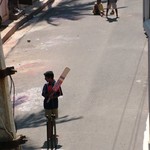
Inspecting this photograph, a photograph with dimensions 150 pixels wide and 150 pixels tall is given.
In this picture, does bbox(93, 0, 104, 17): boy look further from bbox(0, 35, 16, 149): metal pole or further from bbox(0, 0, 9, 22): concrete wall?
bbox(0, 35, 16, 149): metal pole

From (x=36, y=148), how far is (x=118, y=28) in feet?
36.2

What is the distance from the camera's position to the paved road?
34.1 ft

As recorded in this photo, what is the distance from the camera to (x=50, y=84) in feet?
31.8

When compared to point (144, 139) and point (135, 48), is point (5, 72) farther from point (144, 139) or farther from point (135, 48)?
point (135, 48)

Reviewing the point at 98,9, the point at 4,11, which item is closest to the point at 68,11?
the point at 98,9

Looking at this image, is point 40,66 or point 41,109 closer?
point 41,109

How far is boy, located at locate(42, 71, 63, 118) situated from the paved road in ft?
2.43

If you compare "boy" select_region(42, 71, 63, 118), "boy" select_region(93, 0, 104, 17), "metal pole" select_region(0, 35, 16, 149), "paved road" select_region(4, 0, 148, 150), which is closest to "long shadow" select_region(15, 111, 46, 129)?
"paved road" select_region(4, 0, 148, 150)

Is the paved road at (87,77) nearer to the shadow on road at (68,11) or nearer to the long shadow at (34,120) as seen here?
the long shadow at (34,120)

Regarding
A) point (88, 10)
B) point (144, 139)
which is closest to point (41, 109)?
point (144, 139)

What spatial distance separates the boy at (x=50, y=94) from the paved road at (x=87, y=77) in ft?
2.43

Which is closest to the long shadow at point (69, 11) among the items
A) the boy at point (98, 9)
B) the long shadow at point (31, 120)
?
the boy at point (98, 9)

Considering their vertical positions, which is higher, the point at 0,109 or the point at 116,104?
the point at 0,109

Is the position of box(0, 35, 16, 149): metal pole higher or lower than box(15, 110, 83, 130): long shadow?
higher
